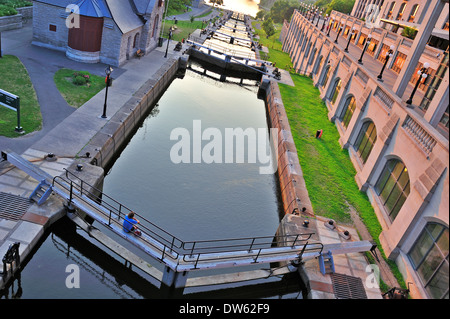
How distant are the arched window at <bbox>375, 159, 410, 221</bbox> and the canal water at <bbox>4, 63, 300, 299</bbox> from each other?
5.93m

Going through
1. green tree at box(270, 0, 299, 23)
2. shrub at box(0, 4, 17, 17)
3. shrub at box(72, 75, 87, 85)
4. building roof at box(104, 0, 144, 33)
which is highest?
green tree at box(270, 0, 299, 23)

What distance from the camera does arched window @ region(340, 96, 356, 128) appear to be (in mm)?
28650

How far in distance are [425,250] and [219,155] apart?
1410cm

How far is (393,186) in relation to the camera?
1859 centimetres

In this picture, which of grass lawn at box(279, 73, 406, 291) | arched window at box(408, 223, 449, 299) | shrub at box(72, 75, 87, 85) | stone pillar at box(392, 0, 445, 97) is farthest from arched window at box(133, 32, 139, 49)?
arched window at box(408, 223, 449, 299)

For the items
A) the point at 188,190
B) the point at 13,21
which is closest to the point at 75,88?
the point at 188,190

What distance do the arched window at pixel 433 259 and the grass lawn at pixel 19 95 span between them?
20.4 m

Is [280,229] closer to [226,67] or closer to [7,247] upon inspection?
[7,247]

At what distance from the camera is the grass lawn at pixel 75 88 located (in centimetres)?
2492

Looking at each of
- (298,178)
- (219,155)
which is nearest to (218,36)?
(219,155)

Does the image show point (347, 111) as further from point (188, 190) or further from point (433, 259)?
point (433, 259)

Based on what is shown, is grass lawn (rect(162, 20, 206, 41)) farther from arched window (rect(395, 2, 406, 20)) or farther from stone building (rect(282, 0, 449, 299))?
arched window (rect(395, 2, 406, 20))

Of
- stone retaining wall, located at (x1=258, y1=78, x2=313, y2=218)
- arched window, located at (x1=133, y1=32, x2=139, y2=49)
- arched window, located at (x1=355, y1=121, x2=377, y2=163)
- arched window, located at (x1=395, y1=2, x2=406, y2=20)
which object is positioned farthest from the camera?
arched window, located at (x1=395, y1=2, x2=406, y2=20)

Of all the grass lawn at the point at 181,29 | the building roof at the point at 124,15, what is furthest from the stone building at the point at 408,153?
the grass lawn at the point at 181,29
